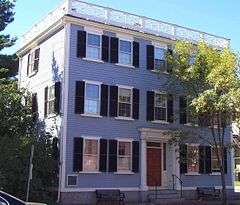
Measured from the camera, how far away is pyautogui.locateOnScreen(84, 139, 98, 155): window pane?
24641mm

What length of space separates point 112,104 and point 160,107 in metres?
3.30

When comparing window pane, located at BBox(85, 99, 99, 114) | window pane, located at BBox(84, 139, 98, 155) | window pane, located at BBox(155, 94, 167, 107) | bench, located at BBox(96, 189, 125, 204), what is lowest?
bench, located at BBox(96, 189, 125, 204)

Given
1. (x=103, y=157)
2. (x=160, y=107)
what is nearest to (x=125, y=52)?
(x=160, y=107)

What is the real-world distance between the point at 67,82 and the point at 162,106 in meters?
6.04

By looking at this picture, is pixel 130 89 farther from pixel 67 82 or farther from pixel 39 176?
pixel 39 176

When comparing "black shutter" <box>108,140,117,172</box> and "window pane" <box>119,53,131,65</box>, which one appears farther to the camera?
"window pane" <box>119,53,131,65</box>

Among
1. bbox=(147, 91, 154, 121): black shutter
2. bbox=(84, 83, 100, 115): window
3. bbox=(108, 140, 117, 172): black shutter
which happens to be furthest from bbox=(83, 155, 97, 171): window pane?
bbox=(147, 91, 154, 121): black shutter

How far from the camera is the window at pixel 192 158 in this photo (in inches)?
1045

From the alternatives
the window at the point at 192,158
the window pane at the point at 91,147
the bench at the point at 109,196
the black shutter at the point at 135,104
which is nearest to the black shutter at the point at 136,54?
the black shutter at the point at 135,104

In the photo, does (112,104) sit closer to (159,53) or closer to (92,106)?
(92,106)

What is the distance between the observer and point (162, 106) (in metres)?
27.7

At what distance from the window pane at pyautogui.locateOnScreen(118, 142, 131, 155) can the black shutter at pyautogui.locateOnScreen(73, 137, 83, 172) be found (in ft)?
7.87

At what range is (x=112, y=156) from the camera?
82.7ft

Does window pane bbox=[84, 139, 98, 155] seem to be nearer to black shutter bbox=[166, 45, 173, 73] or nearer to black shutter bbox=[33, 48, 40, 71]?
black shutter bbox=[166, 45, 173, 73]
